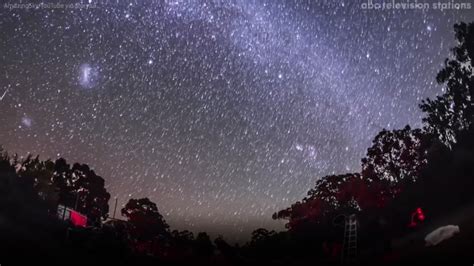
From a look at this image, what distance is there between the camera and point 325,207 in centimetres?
3750

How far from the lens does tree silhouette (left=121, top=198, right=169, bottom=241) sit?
144 ft

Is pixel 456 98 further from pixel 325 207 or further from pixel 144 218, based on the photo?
pixel 144 218

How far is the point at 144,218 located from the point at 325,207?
21.3 m

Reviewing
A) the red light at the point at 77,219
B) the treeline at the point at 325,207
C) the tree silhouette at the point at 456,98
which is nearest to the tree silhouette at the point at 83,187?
the treeline at the point at 325,207

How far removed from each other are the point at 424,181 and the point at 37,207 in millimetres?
29742

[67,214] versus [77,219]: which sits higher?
[67,214]

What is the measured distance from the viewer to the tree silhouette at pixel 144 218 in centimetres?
4394

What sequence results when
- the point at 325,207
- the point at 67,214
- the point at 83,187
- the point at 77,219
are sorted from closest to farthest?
the point at 67,214 → the point at 77,219 → the point at 325,207 → the point at 83,187

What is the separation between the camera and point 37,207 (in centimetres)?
2700

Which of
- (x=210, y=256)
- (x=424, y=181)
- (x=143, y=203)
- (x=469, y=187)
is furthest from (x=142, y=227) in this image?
(x=469, y=187)

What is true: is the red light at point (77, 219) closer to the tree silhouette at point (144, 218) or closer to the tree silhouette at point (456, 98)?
the tree silhouette at point (144, 218)

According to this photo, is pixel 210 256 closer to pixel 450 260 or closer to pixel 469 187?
pixel 450 260

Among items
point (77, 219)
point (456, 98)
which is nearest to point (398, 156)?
point (456, 98)

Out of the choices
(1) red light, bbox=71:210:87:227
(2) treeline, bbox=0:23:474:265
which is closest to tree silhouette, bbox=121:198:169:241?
(2) treeline, bbox=0:23:474:265
